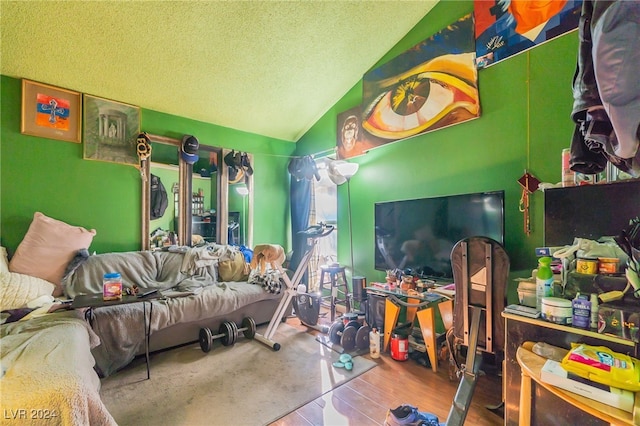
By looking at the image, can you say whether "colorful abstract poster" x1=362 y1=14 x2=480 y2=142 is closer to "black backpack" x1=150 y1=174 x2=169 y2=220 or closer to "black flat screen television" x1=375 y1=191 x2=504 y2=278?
"black flat screen television" x1=375 y1=191 x2=504 y2=278

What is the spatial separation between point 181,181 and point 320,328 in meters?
2.57

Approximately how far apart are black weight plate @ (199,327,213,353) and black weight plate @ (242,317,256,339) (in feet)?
1.32

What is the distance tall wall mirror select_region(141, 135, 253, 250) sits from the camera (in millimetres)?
3332

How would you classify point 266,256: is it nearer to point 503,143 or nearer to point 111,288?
point 111,288

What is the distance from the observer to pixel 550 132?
6.80 ft

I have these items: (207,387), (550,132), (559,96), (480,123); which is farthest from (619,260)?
(207,387)

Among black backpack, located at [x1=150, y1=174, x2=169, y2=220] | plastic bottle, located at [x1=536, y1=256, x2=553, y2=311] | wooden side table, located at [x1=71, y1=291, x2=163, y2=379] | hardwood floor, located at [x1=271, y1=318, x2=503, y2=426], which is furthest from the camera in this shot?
black backpack, located at [x1=150, y1=174, x2=169, y2=220]

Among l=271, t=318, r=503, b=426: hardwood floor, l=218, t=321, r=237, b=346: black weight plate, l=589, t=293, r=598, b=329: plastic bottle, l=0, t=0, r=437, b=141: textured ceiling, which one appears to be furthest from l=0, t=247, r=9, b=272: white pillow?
l=589, t=293, r=598, b=329: plastic bottle

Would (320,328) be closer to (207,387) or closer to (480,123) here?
(207,387)

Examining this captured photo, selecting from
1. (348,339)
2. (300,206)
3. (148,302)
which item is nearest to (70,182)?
(148,302)

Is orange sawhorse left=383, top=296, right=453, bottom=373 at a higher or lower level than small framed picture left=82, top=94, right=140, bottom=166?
lower

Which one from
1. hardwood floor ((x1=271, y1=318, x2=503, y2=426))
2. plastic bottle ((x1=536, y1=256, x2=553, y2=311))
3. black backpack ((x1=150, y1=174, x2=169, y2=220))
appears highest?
black backpack ((x1=150, y1=174, x2=169, y2=220))

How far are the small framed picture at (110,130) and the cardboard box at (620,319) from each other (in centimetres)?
406

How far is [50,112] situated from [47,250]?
1.40m
